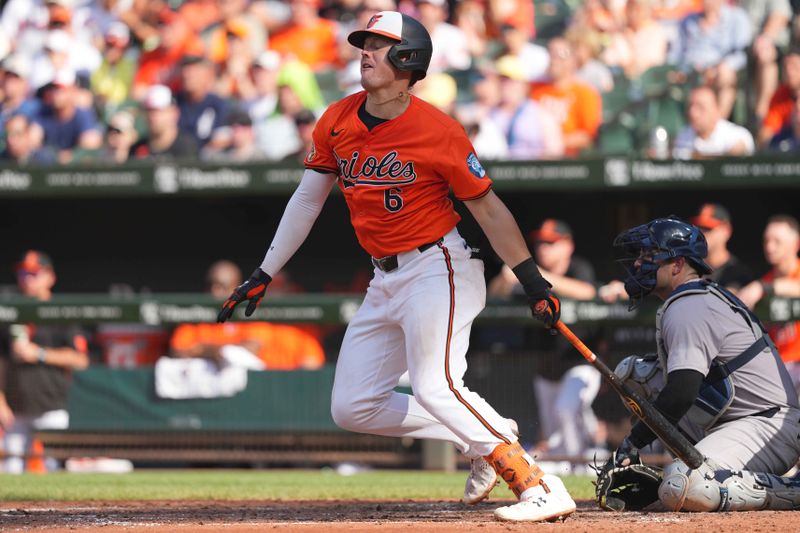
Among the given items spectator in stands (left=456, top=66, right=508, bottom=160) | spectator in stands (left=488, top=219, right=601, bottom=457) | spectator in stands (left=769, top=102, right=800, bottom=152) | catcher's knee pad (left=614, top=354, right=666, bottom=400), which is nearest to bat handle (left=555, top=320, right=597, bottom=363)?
catcher's knee pad (left=614, top=354, right=666, bottom=400)

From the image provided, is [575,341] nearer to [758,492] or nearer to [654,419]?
[654,419]

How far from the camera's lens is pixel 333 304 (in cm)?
937

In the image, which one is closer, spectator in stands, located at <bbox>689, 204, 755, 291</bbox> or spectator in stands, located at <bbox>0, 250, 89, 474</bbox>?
spectator in stands, located at <bbox>689, 204, 755, 291</bbox>

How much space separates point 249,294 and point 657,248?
1.72 m

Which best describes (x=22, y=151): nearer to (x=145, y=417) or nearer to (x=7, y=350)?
(x=7, y=350)

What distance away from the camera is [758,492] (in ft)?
16.9

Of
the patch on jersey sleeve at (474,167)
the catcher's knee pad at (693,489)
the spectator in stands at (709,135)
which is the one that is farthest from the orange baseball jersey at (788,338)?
the patch on jersey sleeve at (474,167)

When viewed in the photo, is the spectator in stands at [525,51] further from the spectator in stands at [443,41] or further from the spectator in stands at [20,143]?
the spectator in stands at [20,143]

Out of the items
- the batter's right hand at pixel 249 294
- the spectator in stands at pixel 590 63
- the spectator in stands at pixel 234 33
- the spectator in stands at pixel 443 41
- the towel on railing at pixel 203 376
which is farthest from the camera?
the spectator in stands at pixel 234 33

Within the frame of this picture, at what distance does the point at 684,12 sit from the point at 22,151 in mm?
5866

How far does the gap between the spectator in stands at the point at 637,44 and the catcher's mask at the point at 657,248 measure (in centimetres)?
548

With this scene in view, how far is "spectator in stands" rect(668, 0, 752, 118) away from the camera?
33.9ft

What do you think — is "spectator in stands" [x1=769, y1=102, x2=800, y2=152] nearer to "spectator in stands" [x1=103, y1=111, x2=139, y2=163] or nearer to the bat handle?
the bat handle

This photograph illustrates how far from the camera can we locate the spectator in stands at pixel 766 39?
977 cm
